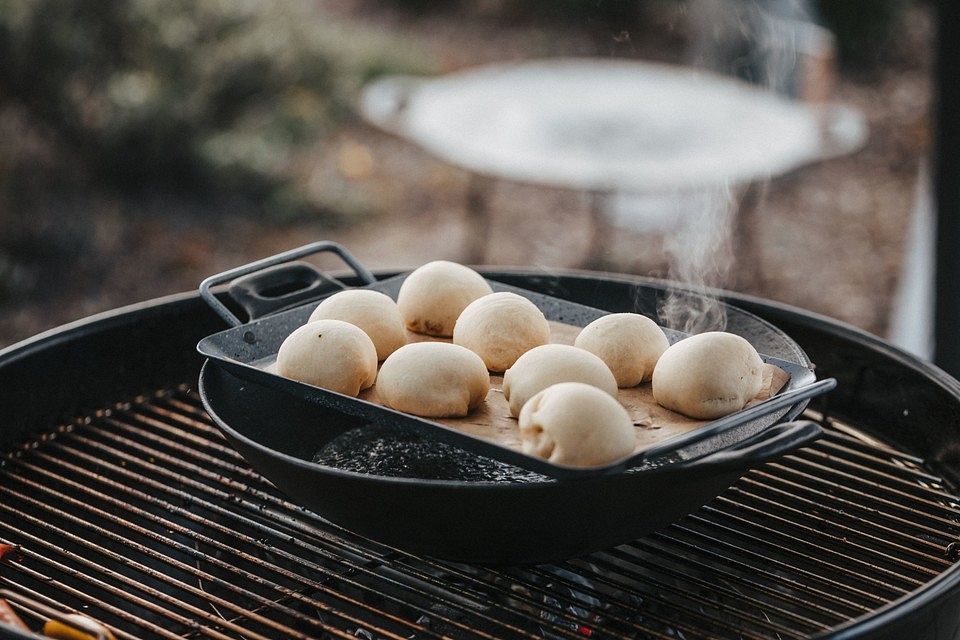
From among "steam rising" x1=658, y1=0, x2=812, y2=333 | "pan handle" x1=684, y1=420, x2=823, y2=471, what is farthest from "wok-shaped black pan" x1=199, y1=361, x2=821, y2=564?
"steam rising" x1=658, y1=0, x2=812, y2=333

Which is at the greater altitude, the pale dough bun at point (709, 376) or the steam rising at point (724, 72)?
the steam rising at point (724, 72)

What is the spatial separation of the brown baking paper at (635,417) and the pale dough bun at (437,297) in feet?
0.48

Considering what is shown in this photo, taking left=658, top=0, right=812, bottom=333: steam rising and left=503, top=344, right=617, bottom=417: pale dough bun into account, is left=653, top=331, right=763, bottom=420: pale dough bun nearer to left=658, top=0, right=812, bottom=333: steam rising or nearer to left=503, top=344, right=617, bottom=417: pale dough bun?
left=503, top=344, right=617, bottom=417: pale dough bun

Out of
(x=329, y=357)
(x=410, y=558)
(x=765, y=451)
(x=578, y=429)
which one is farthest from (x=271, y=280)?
(x=765, y=451)

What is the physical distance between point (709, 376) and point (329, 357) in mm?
496

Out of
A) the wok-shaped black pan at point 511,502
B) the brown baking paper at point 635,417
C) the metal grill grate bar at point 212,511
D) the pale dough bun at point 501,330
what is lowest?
the metal grill grate bar at point 212,511

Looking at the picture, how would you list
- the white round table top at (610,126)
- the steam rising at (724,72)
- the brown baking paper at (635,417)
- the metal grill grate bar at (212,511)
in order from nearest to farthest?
1. the brown baking paper at (635,417)
2. the metal grill grate bar at (212,511)
3. the steam rising at (724,72)
4. the white round table top at (610,126)

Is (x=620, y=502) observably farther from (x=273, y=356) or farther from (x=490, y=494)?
(x=273, y=356)

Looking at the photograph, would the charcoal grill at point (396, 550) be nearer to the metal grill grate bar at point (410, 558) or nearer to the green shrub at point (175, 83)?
the metal grill grate bar at point (410, 558)

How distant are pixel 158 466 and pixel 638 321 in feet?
2.78

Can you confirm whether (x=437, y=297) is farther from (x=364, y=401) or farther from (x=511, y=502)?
(x=511, y=502)

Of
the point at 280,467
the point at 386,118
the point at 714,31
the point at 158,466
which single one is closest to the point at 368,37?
the point at 714,31

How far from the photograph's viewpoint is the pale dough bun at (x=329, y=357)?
1.31m

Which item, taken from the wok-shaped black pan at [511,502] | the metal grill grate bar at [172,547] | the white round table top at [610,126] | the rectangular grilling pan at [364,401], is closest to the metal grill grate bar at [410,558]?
the metal grill grate bar at [172,547]
